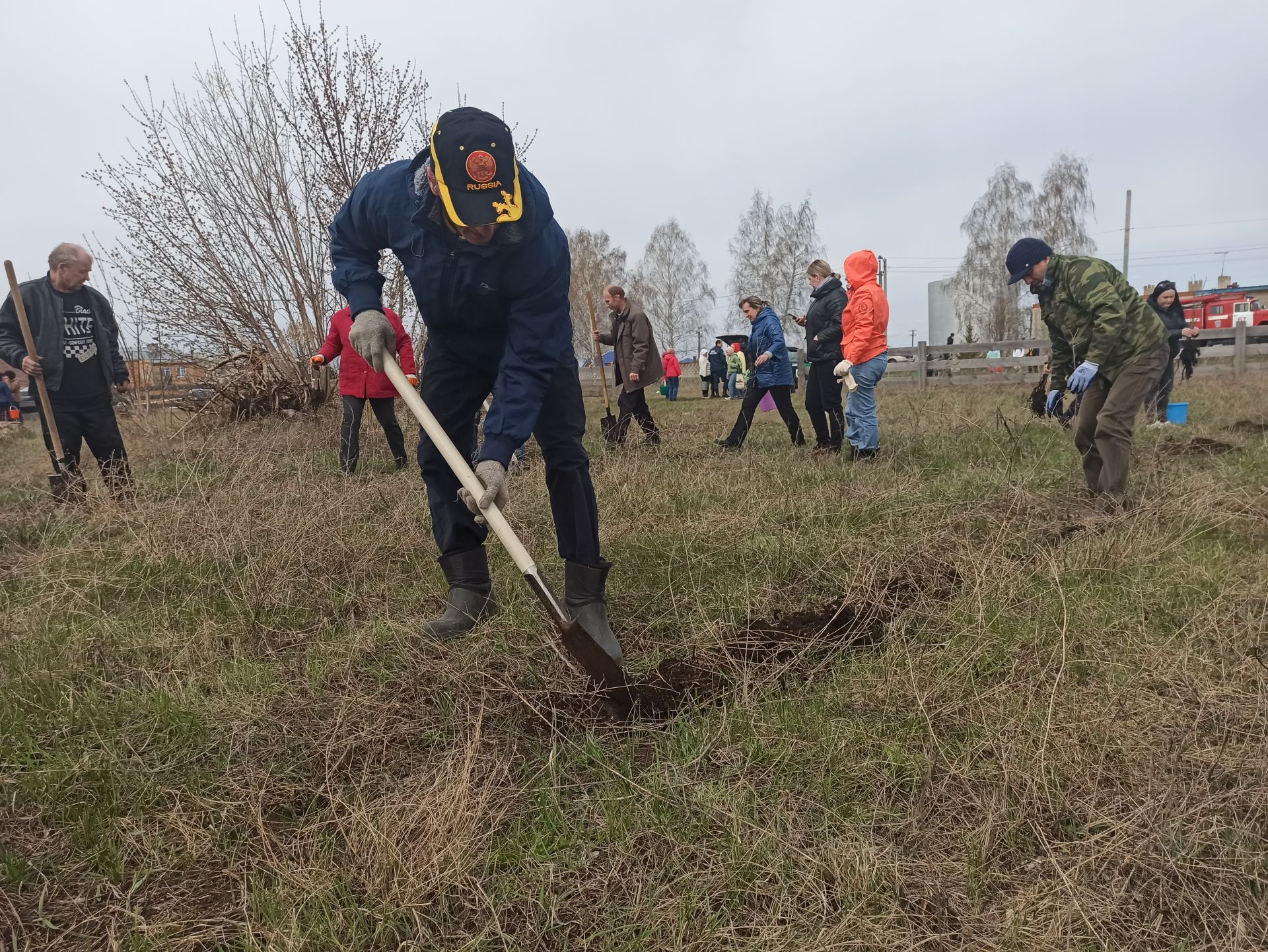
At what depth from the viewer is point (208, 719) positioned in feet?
7.13

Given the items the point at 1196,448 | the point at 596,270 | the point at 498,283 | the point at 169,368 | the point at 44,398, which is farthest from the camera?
the point at 596,270

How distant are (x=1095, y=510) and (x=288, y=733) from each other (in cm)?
374

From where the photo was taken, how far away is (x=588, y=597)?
2.68 meters

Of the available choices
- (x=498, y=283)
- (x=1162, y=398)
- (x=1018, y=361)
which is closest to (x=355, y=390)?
(x=498, y=283)

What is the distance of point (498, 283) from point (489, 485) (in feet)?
2.10

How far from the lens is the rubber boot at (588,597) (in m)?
2.64

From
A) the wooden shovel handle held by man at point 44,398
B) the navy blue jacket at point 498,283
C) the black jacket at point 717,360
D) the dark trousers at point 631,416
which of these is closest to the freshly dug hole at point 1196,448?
the dark trousers at point 631,416

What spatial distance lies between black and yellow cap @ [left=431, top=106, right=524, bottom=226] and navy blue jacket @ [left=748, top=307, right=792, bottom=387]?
544cm

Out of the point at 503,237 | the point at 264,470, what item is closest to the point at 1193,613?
the point at 503,237

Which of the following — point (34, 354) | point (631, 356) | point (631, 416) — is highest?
point (34, 354)

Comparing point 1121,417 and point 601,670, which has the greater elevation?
point 1121,417

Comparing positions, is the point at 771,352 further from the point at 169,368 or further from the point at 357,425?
the point at 169,368

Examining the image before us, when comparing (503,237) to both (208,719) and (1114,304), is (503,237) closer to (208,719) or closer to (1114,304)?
(208,719)

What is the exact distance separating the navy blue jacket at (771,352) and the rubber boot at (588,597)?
510 cm
